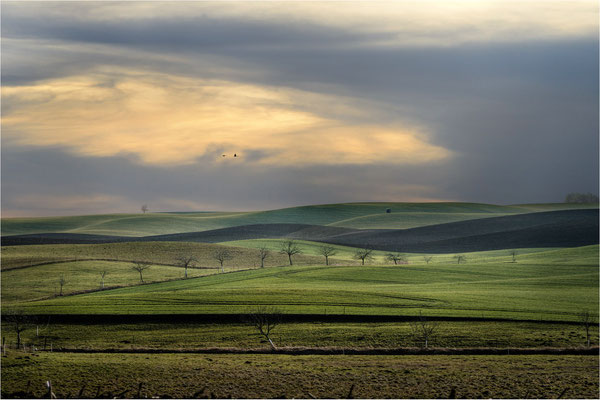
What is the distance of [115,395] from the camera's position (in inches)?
1638

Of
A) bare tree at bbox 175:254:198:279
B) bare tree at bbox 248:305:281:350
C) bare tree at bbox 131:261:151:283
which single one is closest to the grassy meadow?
bare tree at bbox 248:305:281:350

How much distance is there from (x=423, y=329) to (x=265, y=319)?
47.7 ft

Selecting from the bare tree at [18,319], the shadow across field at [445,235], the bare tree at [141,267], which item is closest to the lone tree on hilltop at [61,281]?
the bare tree at [141,267]

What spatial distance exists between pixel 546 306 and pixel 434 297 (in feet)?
38.8

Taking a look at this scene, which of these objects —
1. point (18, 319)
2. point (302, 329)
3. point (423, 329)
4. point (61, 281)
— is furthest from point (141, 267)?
point (423, 329)

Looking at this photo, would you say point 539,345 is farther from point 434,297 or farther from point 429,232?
point 429,232

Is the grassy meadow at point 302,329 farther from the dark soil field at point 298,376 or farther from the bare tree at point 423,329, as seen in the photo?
the bare tree at point 423,329

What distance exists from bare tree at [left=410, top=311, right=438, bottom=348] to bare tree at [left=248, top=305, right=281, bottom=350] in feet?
40.3

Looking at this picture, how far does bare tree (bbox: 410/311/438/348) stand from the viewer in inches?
2155

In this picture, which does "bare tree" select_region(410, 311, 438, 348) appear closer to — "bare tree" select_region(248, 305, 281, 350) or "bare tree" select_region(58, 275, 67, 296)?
"bare tree" select_region(248, 305, 281, 350)

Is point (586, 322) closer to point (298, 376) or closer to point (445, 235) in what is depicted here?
point (298, 376)

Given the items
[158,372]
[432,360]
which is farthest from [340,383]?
[158,372]

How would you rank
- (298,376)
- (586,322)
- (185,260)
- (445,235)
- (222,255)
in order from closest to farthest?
(298,376) → (586,322) → (185,260) → (222,255) → (445,235)

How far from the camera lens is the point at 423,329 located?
184 ft
